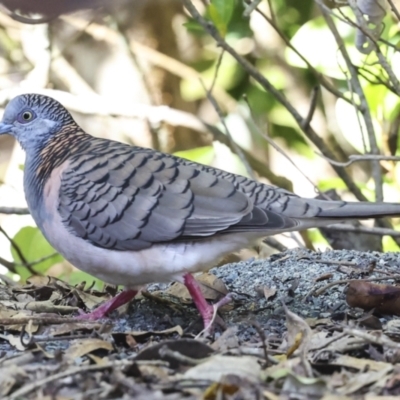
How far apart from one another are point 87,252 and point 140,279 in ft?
0.73

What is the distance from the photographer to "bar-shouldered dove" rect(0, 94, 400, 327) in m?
2.63

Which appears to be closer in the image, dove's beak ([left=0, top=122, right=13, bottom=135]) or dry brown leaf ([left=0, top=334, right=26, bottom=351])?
dry brown leaf ([left=0, top=334, right=26, bottom=351])

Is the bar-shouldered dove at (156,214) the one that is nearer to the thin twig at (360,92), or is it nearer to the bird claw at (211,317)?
the bird claw at (211,317)

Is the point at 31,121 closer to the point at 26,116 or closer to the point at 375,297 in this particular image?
the point at 26,116

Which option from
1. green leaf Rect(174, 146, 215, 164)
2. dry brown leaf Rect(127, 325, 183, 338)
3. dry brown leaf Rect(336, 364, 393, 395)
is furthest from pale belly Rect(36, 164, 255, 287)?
green leaf Rect(174, 146, 215, 164)

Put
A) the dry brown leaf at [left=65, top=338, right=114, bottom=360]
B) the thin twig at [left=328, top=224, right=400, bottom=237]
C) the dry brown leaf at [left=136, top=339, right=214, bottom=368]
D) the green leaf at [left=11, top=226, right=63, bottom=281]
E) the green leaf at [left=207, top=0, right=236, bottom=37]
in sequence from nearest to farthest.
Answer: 1. the dry brown leaf at [left=136, top=339, right=214, bottom=368]
2. the dry brown leaf at [left=65, top=338, right=114, bottom=360]
3. the thin twig at [left=328, top=224, right=400, bottom=237]
4. the green leaf at [left=207, top=0, right=236, bottom=37]
5. the green leaf at [left=11, top=226, right=63, bottom=281]

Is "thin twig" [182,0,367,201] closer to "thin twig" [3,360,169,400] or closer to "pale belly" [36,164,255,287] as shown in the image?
"pale belly" [36,164,255,287]

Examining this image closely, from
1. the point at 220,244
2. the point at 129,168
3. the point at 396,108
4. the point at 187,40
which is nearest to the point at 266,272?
the point at 220,244

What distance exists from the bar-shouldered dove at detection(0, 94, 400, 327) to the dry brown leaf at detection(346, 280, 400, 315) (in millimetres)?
258

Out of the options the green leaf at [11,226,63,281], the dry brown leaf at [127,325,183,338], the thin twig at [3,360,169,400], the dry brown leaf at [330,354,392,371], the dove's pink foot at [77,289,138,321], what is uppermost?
the thin twig at [3,360,169,400]

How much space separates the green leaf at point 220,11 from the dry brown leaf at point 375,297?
190 centimetres

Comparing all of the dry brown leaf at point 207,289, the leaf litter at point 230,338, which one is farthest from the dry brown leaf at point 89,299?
the dry brown leaf at point 207,289

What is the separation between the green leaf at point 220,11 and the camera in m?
3.93

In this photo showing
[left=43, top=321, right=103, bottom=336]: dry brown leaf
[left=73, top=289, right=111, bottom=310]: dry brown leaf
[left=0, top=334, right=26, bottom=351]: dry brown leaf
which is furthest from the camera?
[left=73, top=289, right=111, bottom=310]: dry brown leaf
